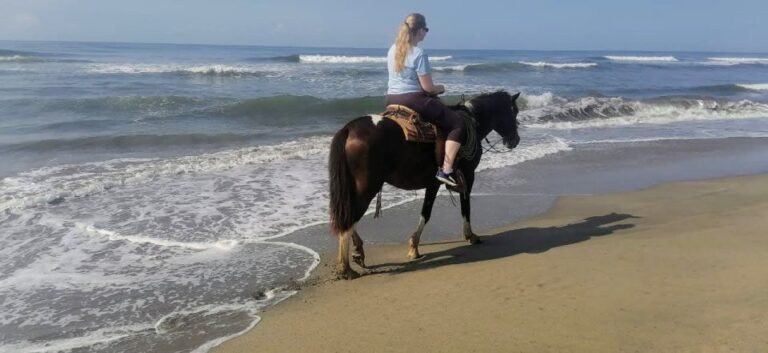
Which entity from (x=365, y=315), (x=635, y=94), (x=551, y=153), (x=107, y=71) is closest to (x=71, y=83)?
(x=107, y=71)

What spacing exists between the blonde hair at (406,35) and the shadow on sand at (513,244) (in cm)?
188

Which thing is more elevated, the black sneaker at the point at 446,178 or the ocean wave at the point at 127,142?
the black sneaker at the point at 446,178

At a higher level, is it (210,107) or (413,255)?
(210,107)

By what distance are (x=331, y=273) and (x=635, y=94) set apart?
83.2 feet

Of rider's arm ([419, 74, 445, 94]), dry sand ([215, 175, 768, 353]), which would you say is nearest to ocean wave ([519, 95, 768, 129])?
dry sand ([215, 175, 768, 353])

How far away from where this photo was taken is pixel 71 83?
23.0 m

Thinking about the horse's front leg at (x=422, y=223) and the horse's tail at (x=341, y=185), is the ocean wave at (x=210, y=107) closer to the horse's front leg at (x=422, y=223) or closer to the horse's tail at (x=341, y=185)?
the horse's front leg at (x=422, y=223)

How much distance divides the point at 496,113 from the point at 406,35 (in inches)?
76.7

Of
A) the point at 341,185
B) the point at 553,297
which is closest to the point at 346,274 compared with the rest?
the point at 341,185

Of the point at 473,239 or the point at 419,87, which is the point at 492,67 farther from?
the point at 419,87

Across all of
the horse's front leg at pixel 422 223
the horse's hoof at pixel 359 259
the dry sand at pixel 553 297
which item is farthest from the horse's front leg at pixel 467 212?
the horse's hoof at pixel 359 259

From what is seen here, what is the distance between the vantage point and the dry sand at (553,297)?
11.3 feet

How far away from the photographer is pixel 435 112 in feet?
17.3

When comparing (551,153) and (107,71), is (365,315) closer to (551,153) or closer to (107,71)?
(551,153)
